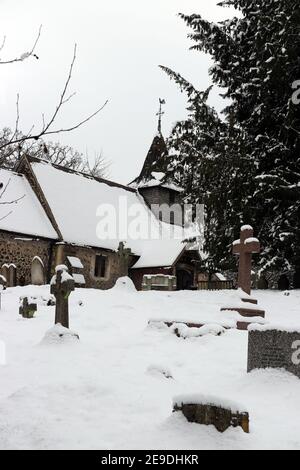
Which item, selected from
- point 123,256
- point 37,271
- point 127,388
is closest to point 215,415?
point 127,388

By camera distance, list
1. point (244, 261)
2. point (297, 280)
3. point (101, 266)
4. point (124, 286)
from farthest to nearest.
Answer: point (101, 266) → point (297, 280) → point (124, 286) → point (244, 261)

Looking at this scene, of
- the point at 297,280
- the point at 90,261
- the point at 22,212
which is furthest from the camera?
the point at 90,261

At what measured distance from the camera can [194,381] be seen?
204 inches

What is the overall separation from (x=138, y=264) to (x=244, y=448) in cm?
2050

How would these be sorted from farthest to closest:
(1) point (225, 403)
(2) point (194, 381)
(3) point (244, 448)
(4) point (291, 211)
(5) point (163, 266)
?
(5) point (163, 266)
(4) point (291, 211)
(2) point (194, 381)
(1) point (225, 403)
(3) point (244, 448)

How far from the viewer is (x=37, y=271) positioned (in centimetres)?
2006

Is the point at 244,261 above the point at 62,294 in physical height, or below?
above

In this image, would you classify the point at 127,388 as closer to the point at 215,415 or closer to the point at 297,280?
the point at 215,415

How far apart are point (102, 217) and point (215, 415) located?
21242 millimetres

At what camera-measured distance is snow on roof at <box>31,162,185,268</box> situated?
2211cm
